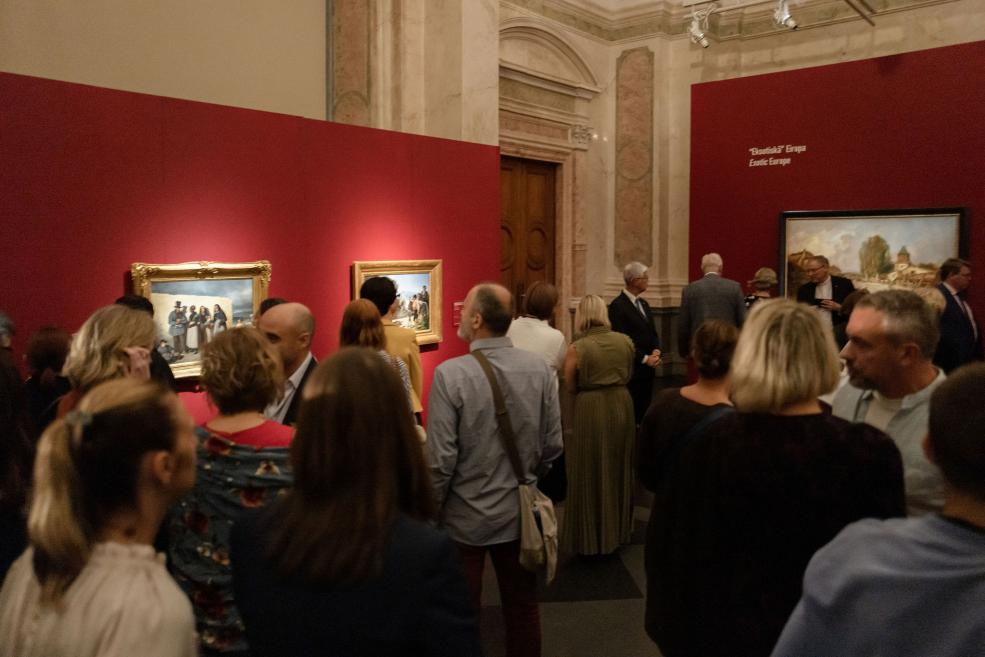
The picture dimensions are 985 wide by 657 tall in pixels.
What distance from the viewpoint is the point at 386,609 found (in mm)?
1452

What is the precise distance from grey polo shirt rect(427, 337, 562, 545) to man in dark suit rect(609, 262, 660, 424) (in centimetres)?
379

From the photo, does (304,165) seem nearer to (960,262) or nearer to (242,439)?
(242,439)

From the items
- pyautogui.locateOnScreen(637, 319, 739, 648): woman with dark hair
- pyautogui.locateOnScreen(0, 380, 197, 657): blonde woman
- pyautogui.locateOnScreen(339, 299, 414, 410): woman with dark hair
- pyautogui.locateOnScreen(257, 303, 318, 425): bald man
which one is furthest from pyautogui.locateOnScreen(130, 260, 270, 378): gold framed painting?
pyautogui.locateOnScreen(0, 380, 197, 657): blonde woman

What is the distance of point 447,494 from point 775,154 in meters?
8.44

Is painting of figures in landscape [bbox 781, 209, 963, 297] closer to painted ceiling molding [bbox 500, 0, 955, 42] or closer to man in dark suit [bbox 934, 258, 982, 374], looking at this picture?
man in dark suit [bbox 934, 258, 982, 374]

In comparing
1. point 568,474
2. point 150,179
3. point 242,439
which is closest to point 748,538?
point 242,439

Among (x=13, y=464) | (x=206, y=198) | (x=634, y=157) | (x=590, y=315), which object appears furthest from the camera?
(x=634, y=157)

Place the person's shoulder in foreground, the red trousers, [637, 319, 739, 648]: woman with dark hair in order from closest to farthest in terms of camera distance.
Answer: the person's shoulder in foreground → [637, 319, 739, 648]: woman with dark hair → the red trousers

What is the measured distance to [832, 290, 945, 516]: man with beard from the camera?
2.50 meters

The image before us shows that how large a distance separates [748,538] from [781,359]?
1.67 ft

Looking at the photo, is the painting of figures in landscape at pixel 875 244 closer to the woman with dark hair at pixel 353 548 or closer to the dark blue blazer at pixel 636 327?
the dark blue blazer at pixel 636 327

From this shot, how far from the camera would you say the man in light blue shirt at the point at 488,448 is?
3.26 metres

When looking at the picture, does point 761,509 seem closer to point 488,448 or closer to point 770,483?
point 770,483

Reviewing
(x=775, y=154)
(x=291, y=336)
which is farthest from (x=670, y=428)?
(x=775, y=154)
